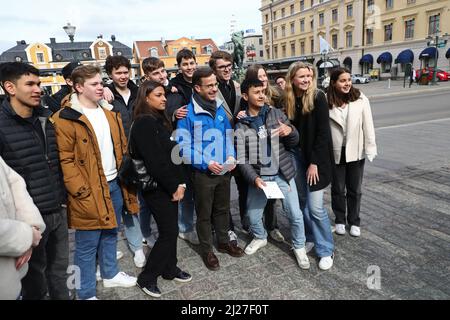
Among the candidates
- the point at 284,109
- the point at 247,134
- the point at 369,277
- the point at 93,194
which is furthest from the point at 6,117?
the point at 369,277

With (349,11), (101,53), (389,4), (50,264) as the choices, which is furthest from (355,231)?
(101,53)

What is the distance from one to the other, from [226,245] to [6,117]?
2435 millimetres

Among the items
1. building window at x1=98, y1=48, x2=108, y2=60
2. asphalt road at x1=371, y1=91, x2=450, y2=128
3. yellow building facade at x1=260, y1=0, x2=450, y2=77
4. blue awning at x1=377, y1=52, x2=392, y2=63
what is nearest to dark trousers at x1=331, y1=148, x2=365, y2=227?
asphalt road at x1=371, y1=91, x2=450, y2=128

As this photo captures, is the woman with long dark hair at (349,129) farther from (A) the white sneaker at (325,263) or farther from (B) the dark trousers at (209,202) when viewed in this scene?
(B) the dark trousers at (209,202)

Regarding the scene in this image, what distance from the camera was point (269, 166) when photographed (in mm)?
3205

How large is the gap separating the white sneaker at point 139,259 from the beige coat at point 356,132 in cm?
253

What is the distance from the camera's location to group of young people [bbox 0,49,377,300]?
238cm

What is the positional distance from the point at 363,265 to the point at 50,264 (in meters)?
2.95

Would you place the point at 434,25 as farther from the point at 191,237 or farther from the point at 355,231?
the point at 191,237

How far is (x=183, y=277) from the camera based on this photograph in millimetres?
3031

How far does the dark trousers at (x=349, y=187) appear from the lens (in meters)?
3.68

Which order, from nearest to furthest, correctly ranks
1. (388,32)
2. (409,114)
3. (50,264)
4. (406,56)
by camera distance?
(50,264), (409,114), (406,56), (388,32)

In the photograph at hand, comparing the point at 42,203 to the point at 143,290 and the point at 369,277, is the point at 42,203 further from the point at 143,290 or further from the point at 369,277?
the point at 369,277

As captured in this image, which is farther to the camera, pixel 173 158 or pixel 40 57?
pixel 40 57
